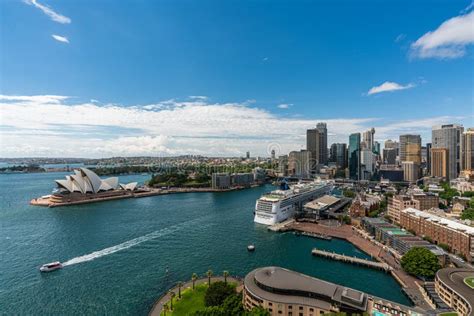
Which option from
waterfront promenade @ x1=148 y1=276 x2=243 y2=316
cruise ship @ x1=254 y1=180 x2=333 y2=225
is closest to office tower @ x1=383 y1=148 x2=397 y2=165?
cruise ship @ x1=254 y1=180 x2=333 y2=225

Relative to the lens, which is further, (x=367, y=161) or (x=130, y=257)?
(x=367, y=161)

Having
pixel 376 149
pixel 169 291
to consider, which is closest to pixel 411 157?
pixel 376 149

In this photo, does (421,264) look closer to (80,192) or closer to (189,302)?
(189,302)

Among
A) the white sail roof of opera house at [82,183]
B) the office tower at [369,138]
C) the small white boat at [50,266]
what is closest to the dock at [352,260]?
the small white boat at [50,266]

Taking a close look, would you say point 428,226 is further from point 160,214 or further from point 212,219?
point 160,214

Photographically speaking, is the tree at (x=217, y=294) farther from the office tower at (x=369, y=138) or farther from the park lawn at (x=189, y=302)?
the office tower at (x=369, y=138)

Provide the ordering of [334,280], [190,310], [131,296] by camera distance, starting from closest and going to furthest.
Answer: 1. [190,310]
2. [131,296]
3. [334,280]

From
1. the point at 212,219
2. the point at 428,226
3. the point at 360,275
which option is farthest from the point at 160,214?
the point at 428,226
